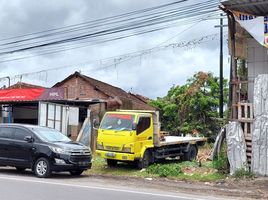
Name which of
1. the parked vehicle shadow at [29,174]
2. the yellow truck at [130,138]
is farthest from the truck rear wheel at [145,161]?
the parked vehicle shadow at [29,174]

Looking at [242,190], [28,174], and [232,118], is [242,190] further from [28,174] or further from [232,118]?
[28,174]

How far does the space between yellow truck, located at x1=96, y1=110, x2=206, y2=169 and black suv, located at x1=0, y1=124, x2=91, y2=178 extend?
4.77 ft

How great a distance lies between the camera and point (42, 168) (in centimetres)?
1575

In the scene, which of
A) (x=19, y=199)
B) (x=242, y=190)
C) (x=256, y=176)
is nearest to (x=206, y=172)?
(x=256, y=176)

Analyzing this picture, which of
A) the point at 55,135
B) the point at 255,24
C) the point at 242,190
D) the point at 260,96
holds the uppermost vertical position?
the point at 255,24

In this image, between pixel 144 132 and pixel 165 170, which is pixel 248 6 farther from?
pixel 165 170

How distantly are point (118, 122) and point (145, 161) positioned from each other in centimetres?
187

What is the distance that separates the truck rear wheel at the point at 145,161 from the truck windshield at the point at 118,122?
4.47 ft

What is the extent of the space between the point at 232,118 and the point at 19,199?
28.1 ft

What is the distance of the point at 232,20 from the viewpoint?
16.7m

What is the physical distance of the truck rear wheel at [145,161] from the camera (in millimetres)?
18031

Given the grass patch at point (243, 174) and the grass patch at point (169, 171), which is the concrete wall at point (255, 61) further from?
the grass patch at point (169, 171)

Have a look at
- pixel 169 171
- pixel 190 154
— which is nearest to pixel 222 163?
pixel 169 171

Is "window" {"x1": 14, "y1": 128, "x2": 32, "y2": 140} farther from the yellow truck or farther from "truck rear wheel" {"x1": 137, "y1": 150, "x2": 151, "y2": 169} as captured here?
"truck rear wheel" {"x1": 137, "y1": 150, "x2": 151, "y2": 169}
